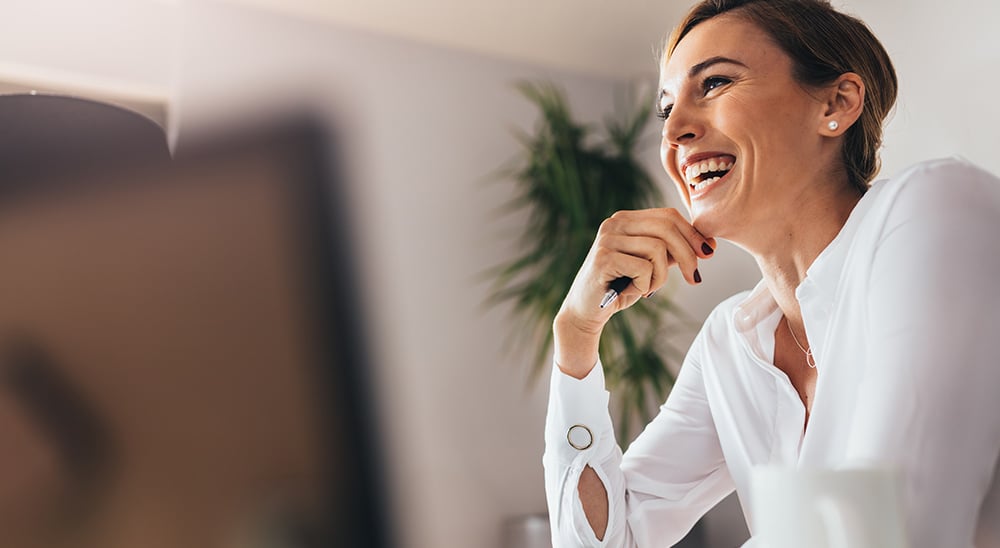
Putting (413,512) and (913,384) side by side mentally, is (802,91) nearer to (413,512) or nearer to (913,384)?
(913,384)

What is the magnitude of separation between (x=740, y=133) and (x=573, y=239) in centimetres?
161

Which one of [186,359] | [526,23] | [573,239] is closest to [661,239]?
[186,359]

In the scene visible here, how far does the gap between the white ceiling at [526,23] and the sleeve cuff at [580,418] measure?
2.00m

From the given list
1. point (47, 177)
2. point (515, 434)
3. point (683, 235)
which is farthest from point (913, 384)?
point (515, 434)

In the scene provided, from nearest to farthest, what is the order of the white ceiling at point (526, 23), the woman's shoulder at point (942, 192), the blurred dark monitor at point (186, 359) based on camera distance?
the blurred dark monitor at point (186, 359)
the woman's shoulder at point (942, 192)
the white ceiling at point (526, 23)

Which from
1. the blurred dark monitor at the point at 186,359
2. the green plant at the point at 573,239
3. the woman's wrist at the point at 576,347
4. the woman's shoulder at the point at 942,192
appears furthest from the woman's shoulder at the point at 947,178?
the green plant at the point at 573,239

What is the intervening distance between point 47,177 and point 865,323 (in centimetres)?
70

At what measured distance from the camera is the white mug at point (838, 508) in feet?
1.17

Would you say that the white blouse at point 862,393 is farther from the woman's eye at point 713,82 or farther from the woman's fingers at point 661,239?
the woman's eye at point 713,82

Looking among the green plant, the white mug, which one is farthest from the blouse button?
the green plant

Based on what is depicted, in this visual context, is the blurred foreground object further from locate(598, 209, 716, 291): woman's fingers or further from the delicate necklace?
the delicate necklace

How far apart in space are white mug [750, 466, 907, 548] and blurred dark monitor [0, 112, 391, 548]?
23cm

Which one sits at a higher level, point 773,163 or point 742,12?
point 742,12

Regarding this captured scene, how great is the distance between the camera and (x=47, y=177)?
18 cm
